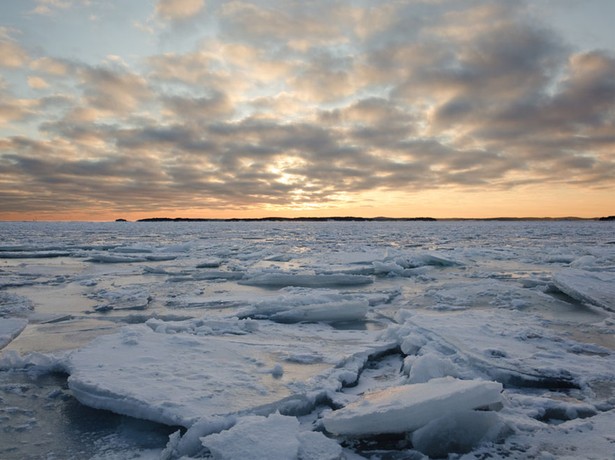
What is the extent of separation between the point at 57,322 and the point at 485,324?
5828 mm

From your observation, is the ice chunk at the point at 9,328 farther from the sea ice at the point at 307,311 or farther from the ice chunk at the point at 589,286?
the ice chunk at the point at 589,286

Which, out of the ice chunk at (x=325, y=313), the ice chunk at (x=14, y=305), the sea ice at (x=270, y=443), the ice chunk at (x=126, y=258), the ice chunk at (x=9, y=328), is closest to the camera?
the sea ice at (x=270, y=443)

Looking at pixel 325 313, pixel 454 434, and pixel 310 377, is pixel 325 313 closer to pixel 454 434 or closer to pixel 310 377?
pixel 310 377

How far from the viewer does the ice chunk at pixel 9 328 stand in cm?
461

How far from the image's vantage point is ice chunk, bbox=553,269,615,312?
6719mm

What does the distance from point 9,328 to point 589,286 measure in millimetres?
9343

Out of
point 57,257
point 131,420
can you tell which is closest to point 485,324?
point 131,420

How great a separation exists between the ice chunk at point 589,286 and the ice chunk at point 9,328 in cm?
829

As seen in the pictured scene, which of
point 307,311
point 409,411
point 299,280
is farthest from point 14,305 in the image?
point 409,411

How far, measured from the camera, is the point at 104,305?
6.91 m

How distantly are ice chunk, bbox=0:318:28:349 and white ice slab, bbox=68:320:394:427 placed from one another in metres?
1.21

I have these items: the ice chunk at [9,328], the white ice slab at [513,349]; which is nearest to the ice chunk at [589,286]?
the white ice slab at [513,349]

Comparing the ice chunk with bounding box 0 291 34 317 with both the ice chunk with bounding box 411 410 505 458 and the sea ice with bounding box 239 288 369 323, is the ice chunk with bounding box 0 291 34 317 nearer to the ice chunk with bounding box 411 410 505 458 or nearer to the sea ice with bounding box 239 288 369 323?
the sea ice with bounding box 239 288 369 323

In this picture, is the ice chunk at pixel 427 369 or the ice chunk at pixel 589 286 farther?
the ice chunk at pixel 589 286
